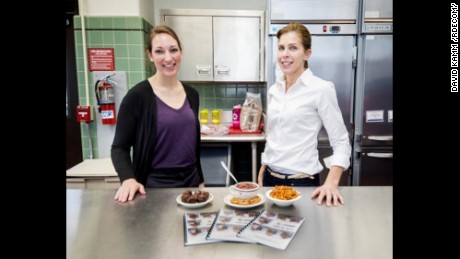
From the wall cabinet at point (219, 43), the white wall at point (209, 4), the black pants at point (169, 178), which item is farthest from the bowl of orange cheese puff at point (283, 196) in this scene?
the white wall at point (209, 4)

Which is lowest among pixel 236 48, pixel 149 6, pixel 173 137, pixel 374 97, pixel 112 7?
pixel 173 137

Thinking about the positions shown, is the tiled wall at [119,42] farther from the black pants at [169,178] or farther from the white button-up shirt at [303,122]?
the white button-up shirt at [303,122]

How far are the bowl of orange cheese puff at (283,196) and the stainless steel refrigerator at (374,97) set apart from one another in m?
2.01

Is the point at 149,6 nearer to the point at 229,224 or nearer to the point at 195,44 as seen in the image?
the point at 195,44

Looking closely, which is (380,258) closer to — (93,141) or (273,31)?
(273,31)

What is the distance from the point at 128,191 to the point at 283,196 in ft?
2.14

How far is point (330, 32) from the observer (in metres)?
2.89

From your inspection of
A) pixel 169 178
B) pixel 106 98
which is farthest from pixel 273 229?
pixel 106 98

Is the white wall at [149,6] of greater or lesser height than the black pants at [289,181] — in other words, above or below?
above

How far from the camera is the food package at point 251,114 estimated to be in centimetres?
330

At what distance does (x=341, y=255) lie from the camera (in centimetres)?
87

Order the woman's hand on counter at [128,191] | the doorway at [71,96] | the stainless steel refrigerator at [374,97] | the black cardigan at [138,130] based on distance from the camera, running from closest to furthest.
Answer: the woman's hand on counter at [128,191]
the black cardigan at [138,130]
the stainless steel refrigerator at [374,97]
the doorway at [71,96]
